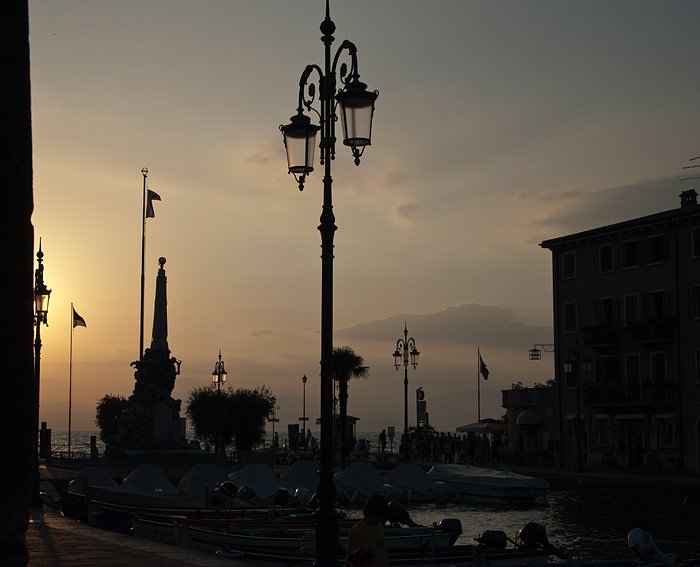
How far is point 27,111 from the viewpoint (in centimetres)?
577

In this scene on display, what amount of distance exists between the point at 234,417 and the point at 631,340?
4016 cm

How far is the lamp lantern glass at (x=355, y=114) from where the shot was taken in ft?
47.5

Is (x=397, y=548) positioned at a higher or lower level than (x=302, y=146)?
lower

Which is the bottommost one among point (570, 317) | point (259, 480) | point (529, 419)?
point (259, 480)

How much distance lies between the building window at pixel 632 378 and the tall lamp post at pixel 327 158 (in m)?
48.9

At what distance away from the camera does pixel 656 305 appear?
2370 inches

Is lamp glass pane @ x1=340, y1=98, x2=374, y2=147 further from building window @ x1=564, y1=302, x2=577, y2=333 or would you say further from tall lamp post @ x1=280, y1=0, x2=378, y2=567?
building window @ x1=564, y1=302, x2=577, y2=333

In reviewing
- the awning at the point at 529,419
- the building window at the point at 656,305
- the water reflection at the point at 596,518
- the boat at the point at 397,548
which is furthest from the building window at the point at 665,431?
the boat at the point at 397,548

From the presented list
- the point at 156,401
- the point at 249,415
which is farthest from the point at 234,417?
the point at 156,401

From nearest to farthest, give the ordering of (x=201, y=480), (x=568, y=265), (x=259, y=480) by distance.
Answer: (x=201, y=480) → (x=259, y=480) → (x=568, y=265)

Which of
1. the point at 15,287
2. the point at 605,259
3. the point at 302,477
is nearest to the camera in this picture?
the point at 15,287

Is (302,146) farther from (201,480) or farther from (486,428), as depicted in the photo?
(486,428)

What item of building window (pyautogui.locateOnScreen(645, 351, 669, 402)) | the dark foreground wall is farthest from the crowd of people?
the dark foreground wall

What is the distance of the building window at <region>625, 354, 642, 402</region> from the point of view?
60438mm
